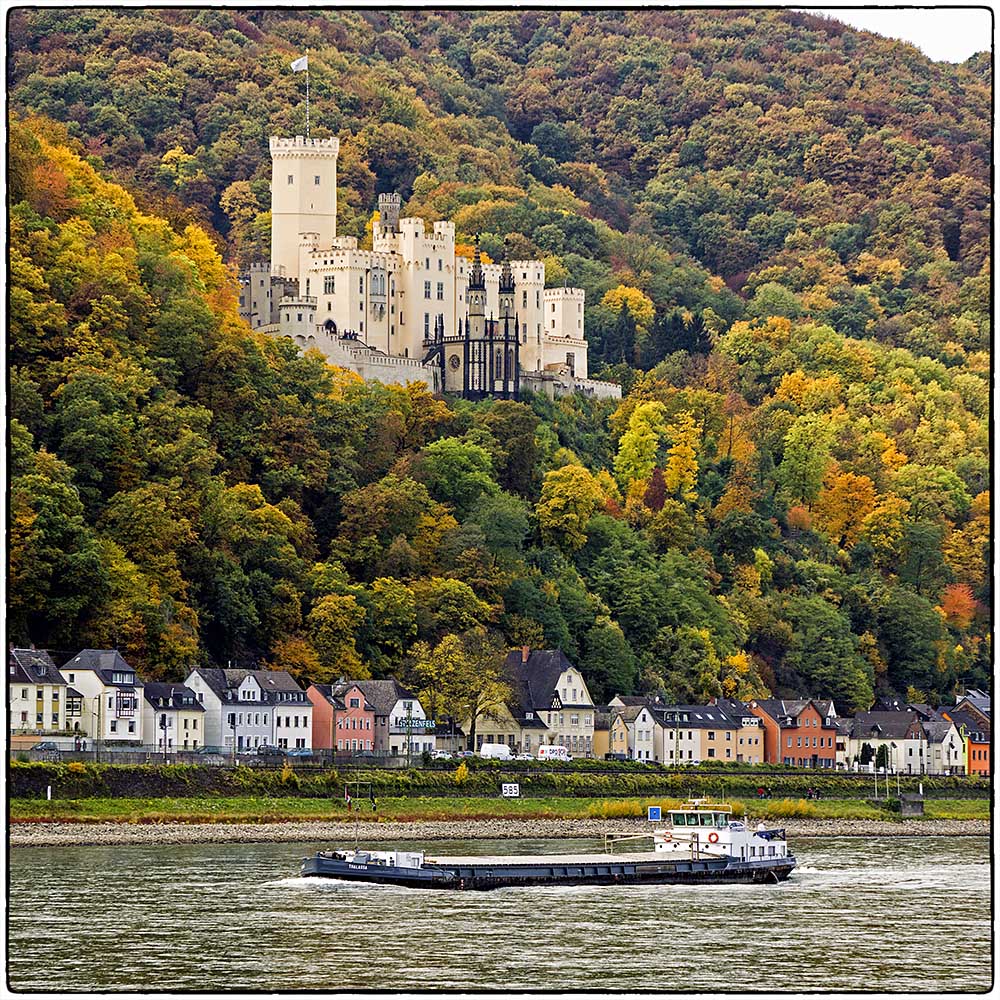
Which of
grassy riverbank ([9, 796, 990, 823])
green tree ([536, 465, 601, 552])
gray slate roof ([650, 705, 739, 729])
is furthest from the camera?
green tree ([536, 465, 601, 552])

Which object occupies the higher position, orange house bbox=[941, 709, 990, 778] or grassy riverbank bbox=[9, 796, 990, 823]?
orange house bbox=[941, 709, 990, 778]

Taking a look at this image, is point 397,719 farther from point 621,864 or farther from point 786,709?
point 621,864

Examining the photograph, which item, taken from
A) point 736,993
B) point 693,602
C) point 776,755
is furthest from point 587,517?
point 736,993

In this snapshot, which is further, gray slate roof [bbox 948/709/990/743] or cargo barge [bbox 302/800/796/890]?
gray slate roof [bbox 948/709/990/743]

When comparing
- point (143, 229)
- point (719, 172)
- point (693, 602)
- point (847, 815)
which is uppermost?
point (719, 172)

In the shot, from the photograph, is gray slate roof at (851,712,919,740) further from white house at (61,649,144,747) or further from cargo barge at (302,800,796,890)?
cargo barge at (302,800,796,890)

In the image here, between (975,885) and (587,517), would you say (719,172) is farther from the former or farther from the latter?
(975,885)

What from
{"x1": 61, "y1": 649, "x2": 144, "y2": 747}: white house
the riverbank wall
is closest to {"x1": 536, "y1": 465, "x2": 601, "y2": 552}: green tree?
the riverbank wall
